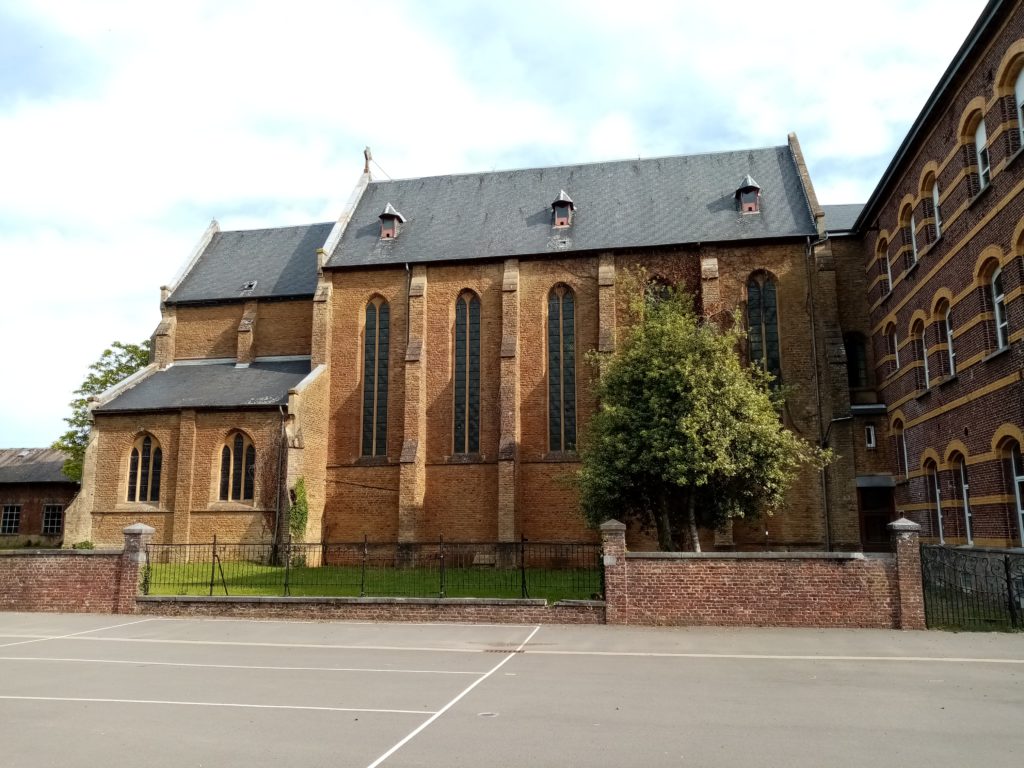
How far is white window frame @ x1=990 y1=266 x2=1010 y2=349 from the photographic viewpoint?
16203 millimetres

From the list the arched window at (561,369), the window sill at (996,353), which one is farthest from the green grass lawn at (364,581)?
the window sill at (996,353)

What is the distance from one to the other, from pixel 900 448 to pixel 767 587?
455 inches

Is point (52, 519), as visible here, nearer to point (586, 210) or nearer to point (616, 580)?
point (586, 210)

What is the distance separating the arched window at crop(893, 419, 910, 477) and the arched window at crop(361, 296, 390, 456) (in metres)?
16.9

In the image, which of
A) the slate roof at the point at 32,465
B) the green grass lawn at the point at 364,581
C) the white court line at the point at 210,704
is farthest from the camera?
the slate roof at the point at 32,465

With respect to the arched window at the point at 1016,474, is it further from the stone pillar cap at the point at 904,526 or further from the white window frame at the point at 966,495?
the stone pillar cap at the point at 904,526

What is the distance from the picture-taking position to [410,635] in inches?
544

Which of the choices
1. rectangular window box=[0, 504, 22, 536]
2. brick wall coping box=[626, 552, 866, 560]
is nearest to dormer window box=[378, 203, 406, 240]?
brick wall coping box=[626, 552, 866, 560]

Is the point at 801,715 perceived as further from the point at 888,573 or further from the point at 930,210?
the point at 930,210

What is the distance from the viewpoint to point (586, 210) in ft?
99.7

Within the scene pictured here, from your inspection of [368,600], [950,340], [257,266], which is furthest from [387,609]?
[257,266]

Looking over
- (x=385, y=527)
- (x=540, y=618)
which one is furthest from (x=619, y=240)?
(x=540, y=618)

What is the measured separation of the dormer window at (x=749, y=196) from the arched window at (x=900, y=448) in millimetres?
9432

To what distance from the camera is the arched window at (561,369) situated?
90.1 feet
